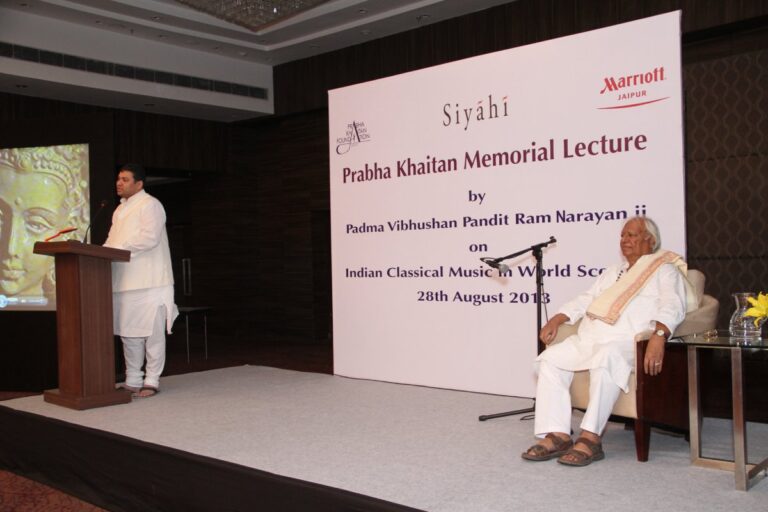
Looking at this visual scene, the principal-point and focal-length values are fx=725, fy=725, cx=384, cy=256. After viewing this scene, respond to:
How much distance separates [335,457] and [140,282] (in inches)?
91.0

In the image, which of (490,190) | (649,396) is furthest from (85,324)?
(649,396)

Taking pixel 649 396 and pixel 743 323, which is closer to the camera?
pixel 743 323

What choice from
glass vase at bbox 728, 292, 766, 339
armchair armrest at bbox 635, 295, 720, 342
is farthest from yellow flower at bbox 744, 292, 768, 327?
armchair armrest at bbox 635, 295, 720, 342

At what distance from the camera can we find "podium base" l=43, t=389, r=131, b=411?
4617 mm

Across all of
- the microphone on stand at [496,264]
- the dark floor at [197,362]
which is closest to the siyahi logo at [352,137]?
the microphone on stand at [496,264]

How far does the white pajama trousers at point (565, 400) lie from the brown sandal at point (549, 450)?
2.0 inches

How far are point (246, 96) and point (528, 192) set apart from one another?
18.5ft

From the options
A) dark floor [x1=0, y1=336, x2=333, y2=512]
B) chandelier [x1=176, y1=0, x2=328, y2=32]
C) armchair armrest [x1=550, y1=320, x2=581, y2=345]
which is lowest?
dark floor [x1=0, y1=336, x2=333, y2=512]

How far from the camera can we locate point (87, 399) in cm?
463

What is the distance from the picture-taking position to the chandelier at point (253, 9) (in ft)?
21.5

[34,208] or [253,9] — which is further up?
[253,9]

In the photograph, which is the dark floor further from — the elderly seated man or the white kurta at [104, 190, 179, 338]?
the elderly seated man

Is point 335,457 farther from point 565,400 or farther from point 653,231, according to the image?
point 653,231

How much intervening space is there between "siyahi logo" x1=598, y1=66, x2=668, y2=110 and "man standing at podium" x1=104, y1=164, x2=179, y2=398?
3062mm
